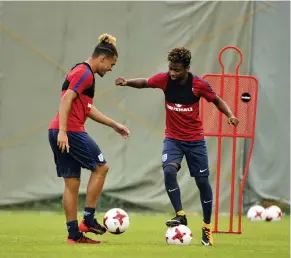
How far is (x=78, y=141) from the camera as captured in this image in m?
8.66

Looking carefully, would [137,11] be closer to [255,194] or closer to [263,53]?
[263,53]

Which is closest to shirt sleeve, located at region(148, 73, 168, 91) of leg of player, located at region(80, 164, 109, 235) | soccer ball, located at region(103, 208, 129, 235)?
leg of player, located at region(80, 164, 109, 235)

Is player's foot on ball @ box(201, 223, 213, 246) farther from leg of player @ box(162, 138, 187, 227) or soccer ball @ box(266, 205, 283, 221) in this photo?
soccer ball @ box(266, 205, 283, 221)

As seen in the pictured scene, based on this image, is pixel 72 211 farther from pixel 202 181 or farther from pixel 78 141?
pixel 202 181

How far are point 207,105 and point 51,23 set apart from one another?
14.5 feet

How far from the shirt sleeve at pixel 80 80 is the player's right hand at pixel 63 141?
396mm

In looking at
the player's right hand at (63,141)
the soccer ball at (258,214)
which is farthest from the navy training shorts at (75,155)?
the soccer ball at (258,214)

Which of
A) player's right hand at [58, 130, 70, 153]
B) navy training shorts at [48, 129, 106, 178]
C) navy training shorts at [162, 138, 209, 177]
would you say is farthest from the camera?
navy training shorts at [162, 138, 209, 177]

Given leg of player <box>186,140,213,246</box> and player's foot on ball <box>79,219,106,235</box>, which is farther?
leg of player <box>186,140,213,246</box>

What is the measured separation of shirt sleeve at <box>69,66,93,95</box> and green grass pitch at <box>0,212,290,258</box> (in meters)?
1.38

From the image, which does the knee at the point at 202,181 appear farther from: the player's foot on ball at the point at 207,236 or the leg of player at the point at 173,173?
the player's foot on ball at the point at 207,236

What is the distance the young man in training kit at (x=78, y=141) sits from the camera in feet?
28.1

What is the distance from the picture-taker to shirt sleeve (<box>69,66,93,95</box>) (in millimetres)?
8531

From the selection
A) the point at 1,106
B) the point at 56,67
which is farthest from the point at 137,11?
the point at 1,106
